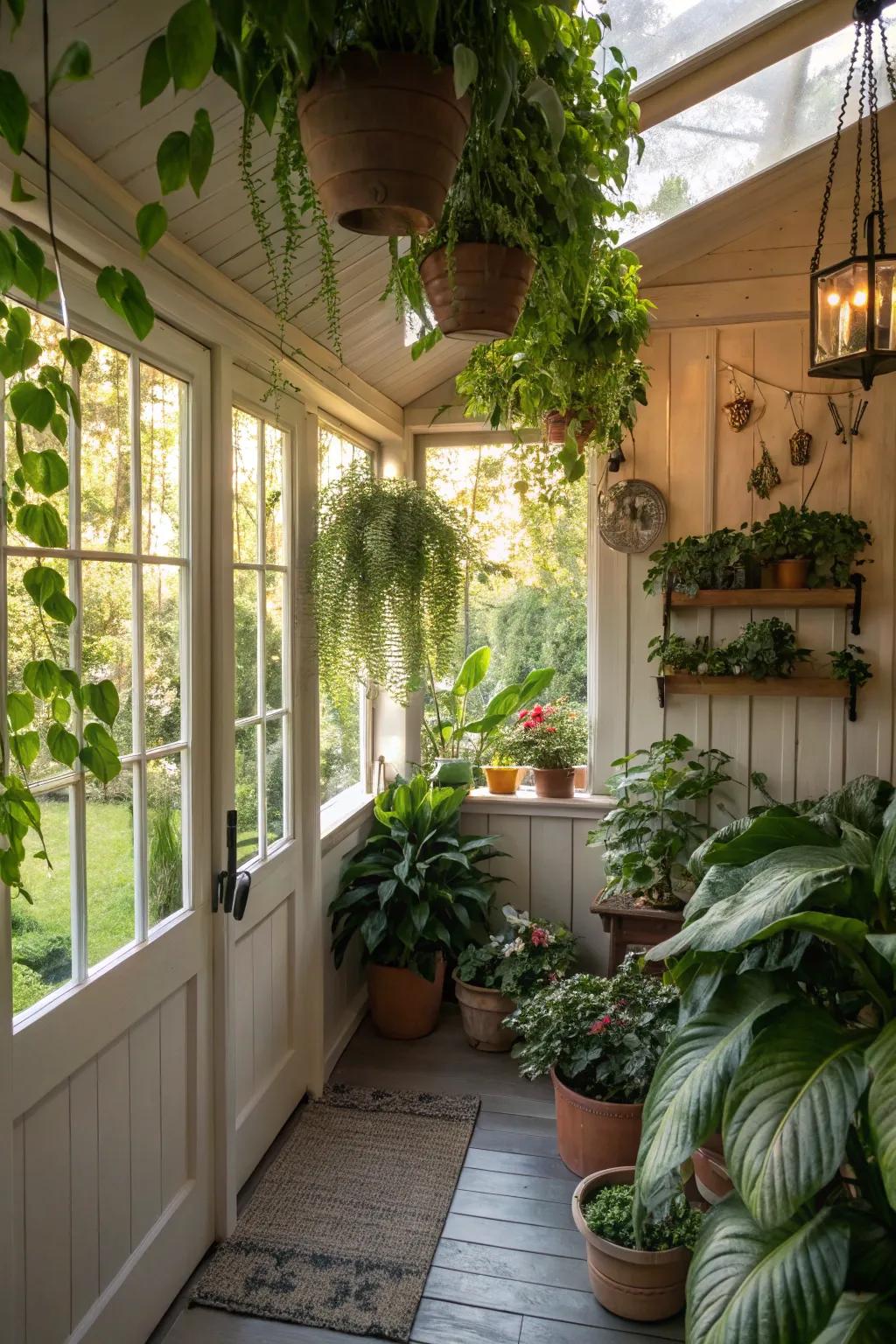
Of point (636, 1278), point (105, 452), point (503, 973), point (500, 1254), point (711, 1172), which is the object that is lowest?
point (500, 1254)

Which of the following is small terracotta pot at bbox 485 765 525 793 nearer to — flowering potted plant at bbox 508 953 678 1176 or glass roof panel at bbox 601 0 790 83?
flowering potted plant at bbox 508 953 678 1176

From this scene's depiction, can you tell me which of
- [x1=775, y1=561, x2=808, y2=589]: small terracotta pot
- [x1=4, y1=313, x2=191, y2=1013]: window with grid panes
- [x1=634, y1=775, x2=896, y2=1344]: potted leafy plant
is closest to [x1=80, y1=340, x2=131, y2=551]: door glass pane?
[x1=4, y1=313, x2=191, y2=1013]: window with grid panes

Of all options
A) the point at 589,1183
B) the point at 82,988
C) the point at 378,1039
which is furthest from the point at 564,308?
the point at 378,1039

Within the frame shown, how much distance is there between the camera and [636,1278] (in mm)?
2049

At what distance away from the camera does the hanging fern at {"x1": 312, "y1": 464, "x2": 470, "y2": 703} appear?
2.80 m

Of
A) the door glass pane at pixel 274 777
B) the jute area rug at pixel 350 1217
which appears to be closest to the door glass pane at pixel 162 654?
the door glass pane at pixel 274 777

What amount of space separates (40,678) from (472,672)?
251 cm

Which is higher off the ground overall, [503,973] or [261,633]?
[261,633]

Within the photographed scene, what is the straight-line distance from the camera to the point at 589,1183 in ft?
7.29

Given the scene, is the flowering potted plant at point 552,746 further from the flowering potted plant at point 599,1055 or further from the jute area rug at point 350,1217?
the jute area rug at point 350,1217

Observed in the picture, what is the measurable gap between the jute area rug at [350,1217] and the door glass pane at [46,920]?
3.36ft

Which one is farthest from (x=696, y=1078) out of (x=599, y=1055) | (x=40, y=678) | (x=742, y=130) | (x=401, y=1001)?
(x=742, y=130)

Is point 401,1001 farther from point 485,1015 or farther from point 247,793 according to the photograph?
point 247,793

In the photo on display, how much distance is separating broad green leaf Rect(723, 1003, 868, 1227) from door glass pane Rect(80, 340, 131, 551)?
1.49m
